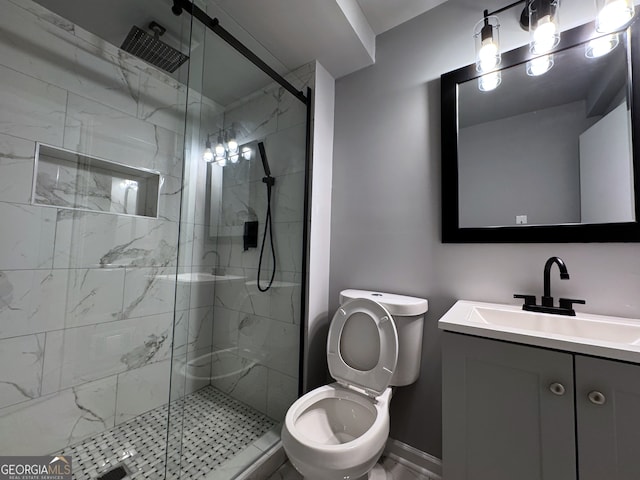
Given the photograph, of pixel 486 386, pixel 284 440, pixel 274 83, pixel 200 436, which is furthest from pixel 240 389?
pixel 274 83

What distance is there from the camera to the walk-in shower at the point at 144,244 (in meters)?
1.31

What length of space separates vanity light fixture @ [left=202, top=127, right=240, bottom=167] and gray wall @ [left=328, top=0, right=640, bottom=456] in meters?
0.69

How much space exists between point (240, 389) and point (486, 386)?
146cm

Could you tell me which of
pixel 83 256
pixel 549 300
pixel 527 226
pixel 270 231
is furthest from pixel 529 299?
pixel 83 256

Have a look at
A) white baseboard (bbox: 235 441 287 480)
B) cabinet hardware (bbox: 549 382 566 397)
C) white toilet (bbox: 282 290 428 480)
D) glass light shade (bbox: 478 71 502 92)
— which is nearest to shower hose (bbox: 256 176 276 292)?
white toilet (bbox: 282 290 428 480)

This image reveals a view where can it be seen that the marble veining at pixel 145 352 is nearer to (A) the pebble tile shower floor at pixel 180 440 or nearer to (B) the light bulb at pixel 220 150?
(A) the pebble tile shower floor at pixel 180 440

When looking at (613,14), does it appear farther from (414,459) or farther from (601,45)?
(414,459)

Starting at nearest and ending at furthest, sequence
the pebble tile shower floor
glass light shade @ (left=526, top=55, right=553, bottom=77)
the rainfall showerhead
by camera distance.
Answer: glass light shade @ (left=526, top=55, right=553, bottom=77), the pebble tile shower floor, the rainfall showerhead

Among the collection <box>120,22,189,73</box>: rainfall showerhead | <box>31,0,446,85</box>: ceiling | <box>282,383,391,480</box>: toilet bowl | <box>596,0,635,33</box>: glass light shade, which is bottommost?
<box>282,383,391,480</box>: toilet bowl

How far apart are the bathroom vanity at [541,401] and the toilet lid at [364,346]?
0.33 metres

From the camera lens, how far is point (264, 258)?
177 cm

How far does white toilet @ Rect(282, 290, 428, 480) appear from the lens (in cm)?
121

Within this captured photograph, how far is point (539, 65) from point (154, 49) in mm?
2046

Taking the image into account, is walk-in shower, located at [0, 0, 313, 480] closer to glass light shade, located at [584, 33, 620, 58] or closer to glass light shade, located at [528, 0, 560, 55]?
glass light shade, located at [528, 0, 560, 55]
